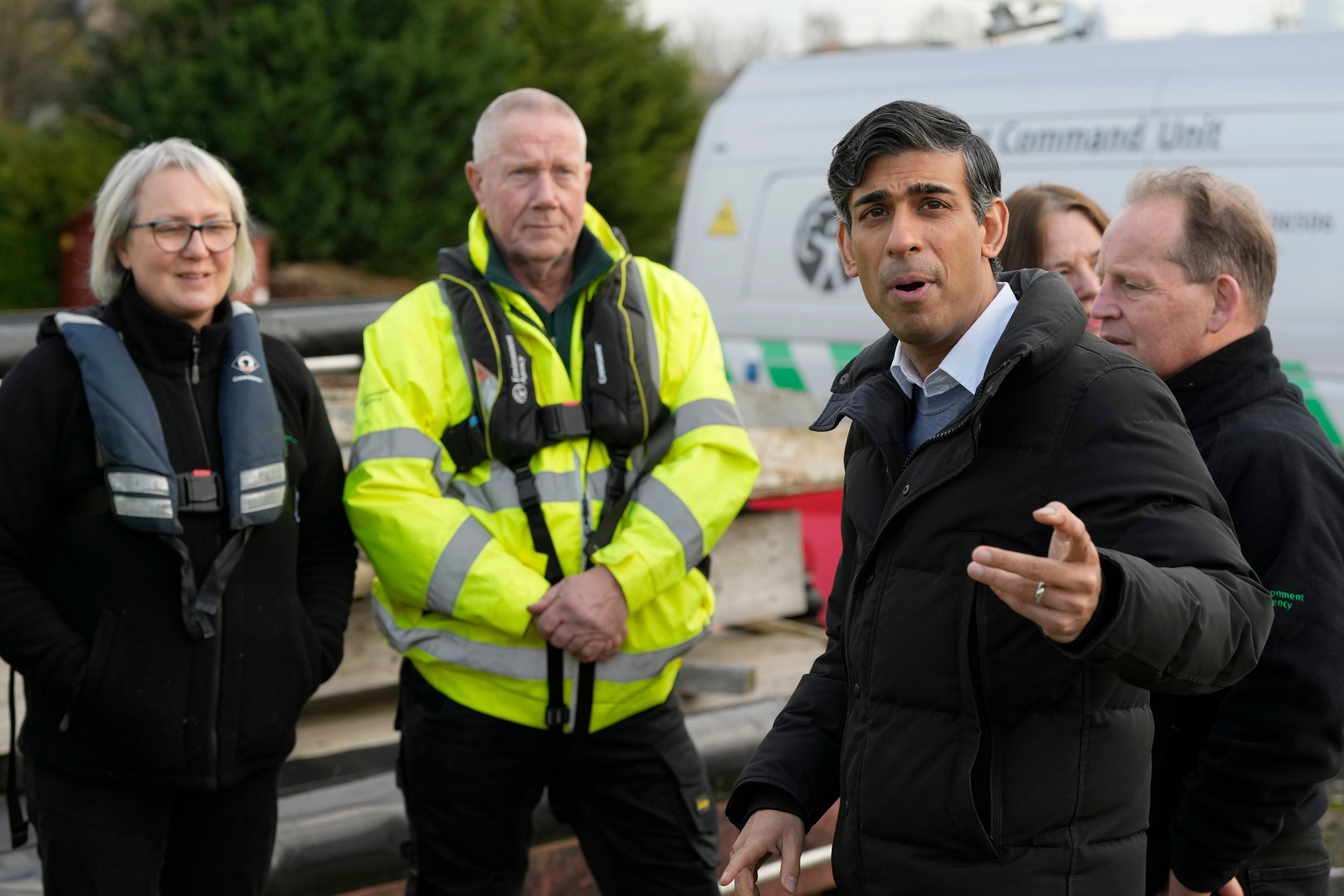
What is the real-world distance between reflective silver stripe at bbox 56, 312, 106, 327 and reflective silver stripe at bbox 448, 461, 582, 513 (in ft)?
2.75

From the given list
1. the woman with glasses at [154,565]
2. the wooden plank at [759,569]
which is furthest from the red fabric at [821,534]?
the woman with glasses at [154,565]

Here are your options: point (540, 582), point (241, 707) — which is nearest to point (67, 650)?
point (241, 707)

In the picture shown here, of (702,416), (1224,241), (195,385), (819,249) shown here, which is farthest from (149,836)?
(819,249)

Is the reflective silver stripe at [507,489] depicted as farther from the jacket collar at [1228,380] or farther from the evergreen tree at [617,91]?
the evergreen tree at [617,91]

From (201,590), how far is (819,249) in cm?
493

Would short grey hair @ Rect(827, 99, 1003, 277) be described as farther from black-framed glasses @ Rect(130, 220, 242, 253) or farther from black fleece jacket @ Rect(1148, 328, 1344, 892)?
black-framed glasses @ Rect(130, 220, 242, 253)

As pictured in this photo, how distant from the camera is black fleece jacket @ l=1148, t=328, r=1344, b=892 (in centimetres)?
216

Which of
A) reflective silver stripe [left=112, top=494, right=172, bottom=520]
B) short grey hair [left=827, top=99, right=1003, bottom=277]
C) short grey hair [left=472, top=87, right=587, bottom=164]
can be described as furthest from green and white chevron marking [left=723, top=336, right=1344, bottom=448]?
short grey hair [left=827, top=99, right=1003, bottom=277]

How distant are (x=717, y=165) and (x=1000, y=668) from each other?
634 cm

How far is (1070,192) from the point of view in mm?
3389

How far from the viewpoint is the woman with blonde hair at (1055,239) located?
131 inches

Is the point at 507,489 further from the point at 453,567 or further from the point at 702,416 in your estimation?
the point at 702,416

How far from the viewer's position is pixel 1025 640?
1.83m

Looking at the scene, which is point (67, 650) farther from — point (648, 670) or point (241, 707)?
point (648, 670)
